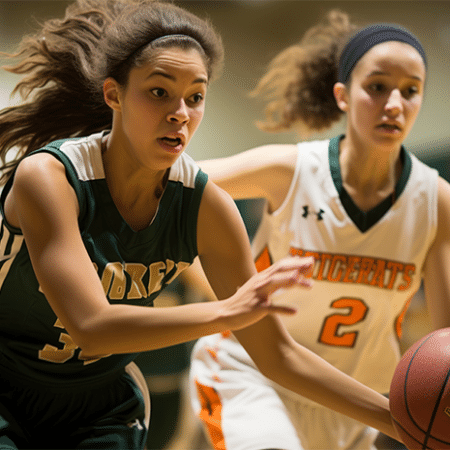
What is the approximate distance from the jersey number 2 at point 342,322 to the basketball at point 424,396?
62cm

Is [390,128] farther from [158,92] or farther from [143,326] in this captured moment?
[143,326]

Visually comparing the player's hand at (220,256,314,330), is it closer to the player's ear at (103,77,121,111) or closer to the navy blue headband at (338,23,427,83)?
the player's ear at (103,77,121,111)

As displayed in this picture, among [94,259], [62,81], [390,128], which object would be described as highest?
[390,128]

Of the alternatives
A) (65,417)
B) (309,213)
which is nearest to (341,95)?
(309,213)

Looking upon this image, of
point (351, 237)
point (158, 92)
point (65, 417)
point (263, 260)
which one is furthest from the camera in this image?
point (263, 260)

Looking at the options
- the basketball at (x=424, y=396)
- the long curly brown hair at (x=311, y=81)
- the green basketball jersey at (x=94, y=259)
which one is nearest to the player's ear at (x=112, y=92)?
the green basketball jersey at (x=94, y=259)

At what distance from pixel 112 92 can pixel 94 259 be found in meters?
0.38

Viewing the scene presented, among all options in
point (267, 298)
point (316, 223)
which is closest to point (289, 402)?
point (316, 223)

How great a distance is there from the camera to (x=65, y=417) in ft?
5.24

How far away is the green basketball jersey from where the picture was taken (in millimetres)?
1446

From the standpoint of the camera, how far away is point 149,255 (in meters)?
1.52

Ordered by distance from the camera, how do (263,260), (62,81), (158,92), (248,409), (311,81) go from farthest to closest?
1. (311,81)
2. (263,260)
3. (248,409)
4. (62,81)
5. (158,92)

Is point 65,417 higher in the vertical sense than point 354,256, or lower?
lower

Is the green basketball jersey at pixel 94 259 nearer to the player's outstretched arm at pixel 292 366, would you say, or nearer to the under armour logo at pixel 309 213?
the player's outstretched arm at pixel 292 366
